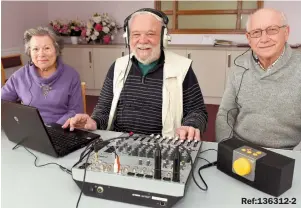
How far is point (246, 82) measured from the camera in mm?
1547

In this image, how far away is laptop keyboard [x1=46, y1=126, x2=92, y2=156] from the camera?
3.73ft

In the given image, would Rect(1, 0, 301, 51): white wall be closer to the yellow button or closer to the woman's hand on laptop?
the woman's hand on laptop

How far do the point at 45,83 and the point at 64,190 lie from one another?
1011 mm

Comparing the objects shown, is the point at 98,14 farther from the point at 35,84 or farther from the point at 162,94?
the point at 162,94

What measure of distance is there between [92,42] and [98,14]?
411 millimetres

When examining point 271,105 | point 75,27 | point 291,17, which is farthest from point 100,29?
point 271,105

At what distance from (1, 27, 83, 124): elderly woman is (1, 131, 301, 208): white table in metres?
0.70

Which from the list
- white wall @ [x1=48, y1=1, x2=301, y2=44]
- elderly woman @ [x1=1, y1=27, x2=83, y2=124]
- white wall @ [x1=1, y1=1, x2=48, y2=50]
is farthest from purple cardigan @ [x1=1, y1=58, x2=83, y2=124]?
white wall @ [x1=48, y1=1, x2=301, y2=44]

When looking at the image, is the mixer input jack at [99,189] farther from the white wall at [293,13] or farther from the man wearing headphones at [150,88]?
the white wall at [293,13]

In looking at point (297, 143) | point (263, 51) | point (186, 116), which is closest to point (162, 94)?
point (186, 116)

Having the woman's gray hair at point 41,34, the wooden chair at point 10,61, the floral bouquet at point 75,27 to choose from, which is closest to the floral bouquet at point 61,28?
the floral bouquet at point 75,27

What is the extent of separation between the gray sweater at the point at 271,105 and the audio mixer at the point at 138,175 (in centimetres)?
65

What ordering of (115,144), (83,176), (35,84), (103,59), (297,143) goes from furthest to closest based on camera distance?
(103,59), (35,84), (297,143), (115,144), (83,176)

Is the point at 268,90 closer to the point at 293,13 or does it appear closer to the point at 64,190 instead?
the point at 64,190
